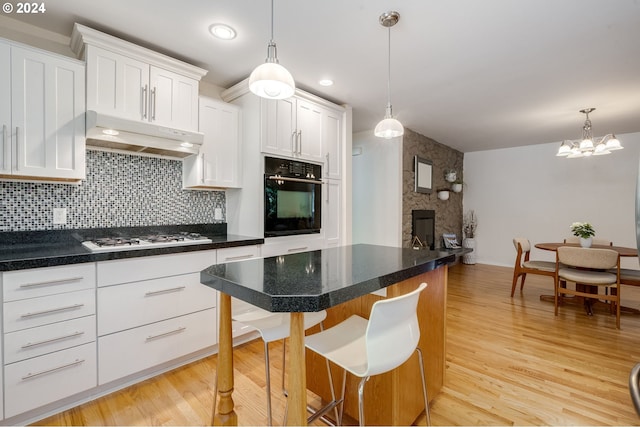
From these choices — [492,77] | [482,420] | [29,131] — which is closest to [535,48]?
[492,77]

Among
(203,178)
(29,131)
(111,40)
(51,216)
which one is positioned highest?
(111,40)

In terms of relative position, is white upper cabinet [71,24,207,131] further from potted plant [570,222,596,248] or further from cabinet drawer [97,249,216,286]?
potted plant [570,222,596,248]

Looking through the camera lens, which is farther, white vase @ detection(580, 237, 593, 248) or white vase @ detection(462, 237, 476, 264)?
white vase @ detection(462, 237, 476, 264)

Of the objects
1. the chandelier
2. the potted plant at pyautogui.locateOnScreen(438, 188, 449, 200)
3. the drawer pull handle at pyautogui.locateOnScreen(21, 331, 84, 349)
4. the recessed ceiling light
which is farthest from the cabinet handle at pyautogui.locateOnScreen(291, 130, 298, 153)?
the potted plant at pyautogui.locateOnScreen(438, 188, 449, 200)

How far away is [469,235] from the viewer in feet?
21.2

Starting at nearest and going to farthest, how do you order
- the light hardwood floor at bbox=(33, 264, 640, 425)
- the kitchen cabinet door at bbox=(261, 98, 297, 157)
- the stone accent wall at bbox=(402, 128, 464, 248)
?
1. the light hardwood floor at bbox=(33, 264, 640, 425)
2. the kitchen cabinet door at bbox=(261, 98, 297, 157)
3. the stone accent wall at bbox=(402, 128, 464, 248)

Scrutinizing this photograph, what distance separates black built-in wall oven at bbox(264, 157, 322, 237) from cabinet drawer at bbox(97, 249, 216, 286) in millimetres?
650

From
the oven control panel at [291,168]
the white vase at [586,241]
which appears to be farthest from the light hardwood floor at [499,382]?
the oven control panel at [291,168]

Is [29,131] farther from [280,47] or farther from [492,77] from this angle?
[492,77]

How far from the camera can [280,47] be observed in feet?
7.52

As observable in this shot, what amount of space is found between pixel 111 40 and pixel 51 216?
127 centimetres

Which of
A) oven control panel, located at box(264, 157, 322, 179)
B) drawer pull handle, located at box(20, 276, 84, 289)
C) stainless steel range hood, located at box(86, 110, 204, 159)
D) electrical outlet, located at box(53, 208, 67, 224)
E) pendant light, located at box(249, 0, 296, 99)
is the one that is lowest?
drawer pull handle, located at box(20, 276, 84, 289)

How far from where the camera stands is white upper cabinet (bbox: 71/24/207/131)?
1.97m

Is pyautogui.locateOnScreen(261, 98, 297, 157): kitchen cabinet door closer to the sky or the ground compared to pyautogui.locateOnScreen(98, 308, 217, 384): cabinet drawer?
closer to the sky
